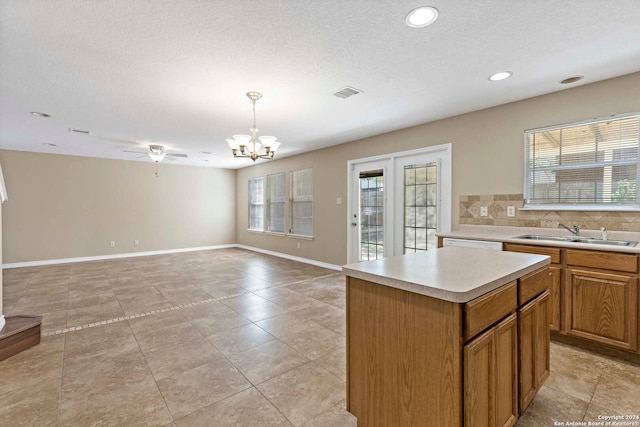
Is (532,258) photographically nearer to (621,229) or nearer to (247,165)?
(621,229)

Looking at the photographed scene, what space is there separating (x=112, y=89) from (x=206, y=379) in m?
2.94

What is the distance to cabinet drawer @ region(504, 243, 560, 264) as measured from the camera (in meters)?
2.61

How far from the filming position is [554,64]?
255cm

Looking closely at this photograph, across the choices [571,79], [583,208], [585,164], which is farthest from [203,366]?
[571,79]

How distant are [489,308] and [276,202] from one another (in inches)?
260

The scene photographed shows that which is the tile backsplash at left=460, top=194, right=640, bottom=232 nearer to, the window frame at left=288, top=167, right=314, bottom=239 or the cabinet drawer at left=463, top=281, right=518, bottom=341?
the cabinet drawer at left=463, top=281, right=518, bottom=341

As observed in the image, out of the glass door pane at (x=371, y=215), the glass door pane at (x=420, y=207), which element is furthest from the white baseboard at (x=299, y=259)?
the glass door pane at (x=420, y=207)

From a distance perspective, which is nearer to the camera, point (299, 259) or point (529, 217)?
point (529, 217)

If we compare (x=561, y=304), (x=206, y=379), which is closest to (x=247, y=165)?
(x=206, y=379)

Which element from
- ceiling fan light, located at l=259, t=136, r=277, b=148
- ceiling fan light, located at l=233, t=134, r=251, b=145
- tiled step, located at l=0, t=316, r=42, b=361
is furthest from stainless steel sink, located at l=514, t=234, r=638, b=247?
tiled step, located at l=0, t=316, r=42, b=361

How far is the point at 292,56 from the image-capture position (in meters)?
2.41

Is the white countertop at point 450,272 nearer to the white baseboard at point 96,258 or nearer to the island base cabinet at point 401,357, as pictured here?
the island base cabinet at point 401,357

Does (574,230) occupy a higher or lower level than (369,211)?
lower

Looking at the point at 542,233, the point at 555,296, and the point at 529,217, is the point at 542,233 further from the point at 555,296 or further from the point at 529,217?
the point at 555,296
